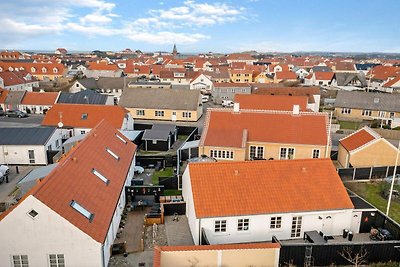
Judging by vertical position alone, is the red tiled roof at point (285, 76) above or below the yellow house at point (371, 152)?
above

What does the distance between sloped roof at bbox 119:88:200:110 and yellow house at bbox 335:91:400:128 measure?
85.7 feet

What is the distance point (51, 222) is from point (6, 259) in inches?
123

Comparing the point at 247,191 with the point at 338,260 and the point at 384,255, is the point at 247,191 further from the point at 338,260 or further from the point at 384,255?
the point at 384,255

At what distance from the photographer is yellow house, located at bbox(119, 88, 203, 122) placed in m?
60.0

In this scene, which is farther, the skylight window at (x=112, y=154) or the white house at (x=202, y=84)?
the white house at (x=202, y=84)

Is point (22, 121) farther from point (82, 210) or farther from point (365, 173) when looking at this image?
point (365, 173)

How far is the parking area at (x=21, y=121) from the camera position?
179 feet

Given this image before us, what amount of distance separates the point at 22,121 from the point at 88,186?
4266cm

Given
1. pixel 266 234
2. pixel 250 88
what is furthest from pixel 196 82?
pixel 266 234

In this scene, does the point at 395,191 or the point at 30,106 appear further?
the point at 30,106

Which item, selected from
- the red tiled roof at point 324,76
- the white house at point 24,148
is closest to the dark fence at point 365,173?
the white house at point 24,148

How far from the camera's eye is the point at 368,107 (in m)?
61.0

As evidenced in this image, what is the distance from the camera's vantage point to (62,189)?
1911 centimetres

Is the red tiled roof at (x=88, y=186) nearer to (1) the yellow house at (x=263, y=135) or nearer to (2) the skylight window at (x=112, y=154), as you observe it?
(2) the skylight window at (x=112, y=154)
